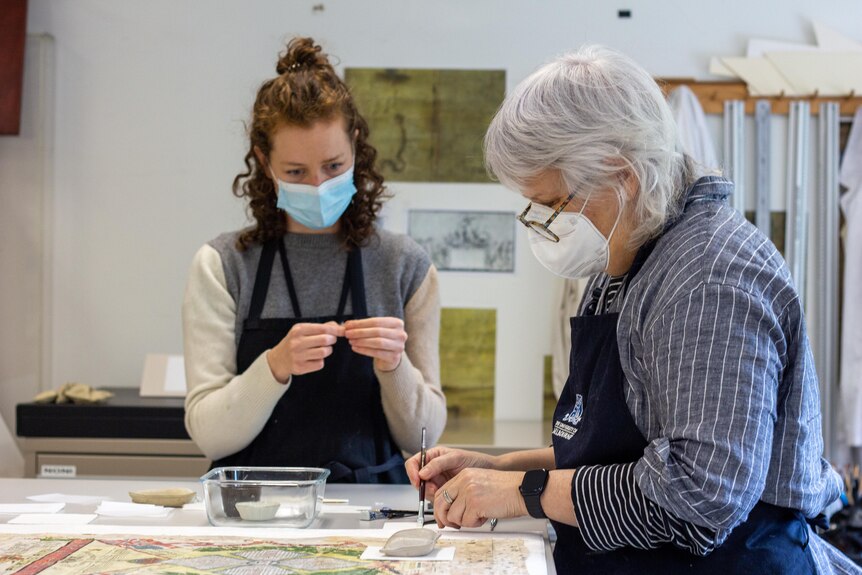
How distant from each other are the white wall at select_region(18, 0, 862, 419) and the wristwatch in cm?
278

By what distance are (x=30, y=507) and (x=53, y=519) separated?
11 centimetres

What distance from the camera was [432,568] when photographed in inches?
47.6

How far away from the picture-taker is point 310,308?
2.02m

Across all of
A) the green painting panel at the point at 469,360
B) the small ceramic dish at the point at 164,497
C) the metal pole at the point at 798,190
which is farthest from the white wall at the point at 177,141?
the small ceramic dish at the point at 164,497

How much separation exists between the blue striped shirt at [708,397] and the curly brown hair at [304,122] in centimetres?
89

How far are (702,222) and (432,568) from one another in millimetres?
564

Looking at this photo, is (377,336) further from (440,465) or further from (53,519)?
(53,519)

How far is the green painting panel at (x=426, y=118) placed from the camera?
4.05 meters

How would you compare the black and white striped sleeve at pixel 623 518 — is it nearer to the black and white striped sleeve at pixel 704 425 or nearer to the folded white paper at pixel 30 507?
the black and white striped sleeve at pixel 704 425

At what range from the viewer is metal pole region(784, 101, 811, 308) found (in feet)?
13.0

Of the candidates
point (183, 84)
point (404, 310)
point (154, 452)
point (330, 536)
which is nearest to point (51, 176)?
point (183, 84)

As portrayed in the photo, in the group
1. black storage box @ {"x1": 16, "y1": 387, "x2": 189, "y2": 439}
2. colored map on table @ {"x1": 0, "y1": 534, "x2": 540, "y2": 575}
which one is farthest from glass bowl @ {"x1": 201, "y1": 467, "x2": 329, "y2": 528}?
A: black storage box @ {"x1": 16, "y1": 387, "x2": 189, "y2": 439}

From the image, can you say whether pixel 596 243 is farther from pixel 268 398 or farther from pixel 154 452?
pixel 154 452

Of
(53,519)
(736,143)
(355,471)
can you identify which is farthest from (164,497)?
(736,143)
